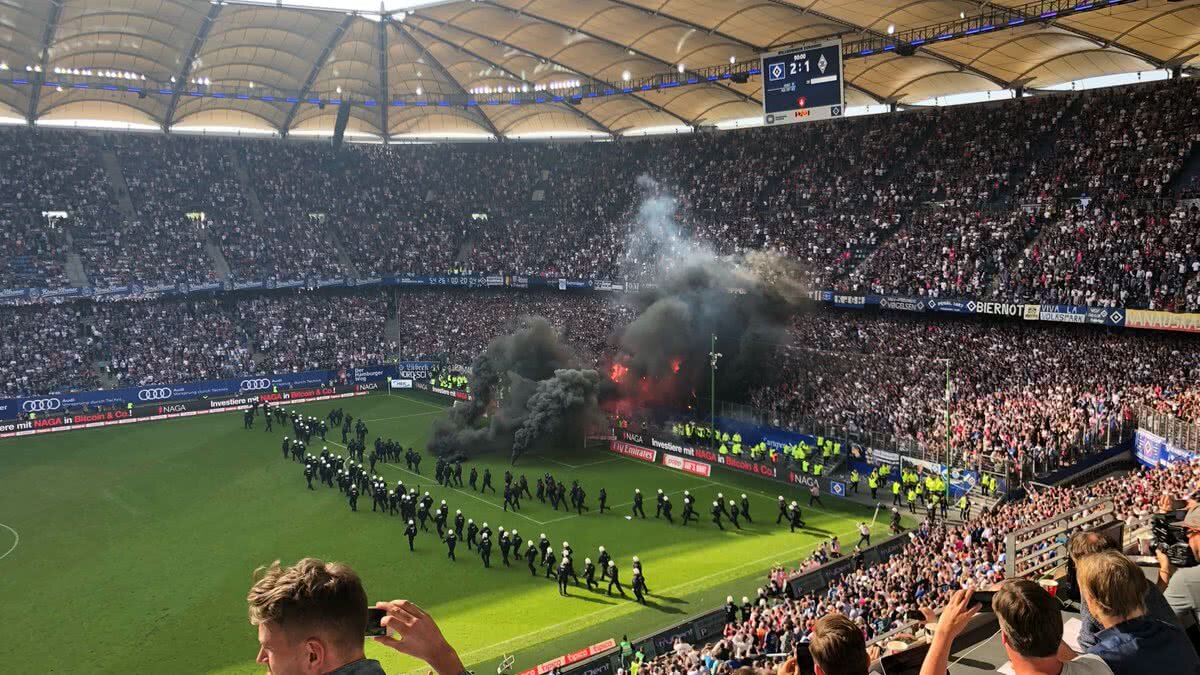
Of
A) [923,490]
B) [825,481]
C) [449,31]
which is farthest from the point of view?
[449,31]

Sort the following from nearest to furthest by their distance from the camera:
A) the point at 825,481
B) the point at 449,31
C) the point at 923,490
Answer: the point at 923,490
the point at 825,481
the point at 449,31

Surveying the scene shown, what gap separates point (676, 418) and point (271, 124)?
3625cm

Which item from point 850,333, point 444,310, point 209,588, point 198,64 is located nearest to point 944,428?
point 850,333

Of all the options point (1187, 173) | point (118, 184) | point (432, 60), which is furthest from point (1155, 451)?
point (118, 184)

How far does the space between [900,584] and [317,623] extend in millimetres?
15971

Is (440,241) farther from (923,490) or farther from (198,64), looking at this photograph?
(923,490)

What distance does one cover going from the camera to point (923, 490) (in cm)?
2692

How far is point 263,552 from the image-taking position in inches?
997

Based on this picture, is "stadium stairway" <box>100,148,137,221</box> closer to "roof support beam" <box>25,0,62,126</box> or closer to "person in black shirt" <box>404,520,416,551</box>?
"roof support beam" <box>25,0,62,126</box>

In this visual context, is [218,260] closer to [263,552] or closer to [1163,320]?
[263,552]

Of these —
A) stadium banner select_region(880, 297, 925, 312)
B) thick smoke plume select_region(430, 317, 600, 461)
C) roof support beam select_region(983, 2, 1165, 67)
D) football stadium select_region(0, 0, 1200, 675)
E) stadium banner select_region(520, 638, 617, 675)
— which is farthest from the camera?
stadium banner select_region(880, 297, 925, 312)

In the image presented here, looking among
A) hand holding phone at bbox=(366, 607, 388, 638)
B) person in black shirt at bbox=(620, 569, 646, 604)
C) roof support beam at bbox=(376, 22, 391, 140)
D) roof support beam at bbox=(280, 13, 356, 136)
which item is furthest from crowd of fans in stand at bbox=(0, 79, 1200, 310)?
hand holding phone at bbox=(366, 607, 388, 638)

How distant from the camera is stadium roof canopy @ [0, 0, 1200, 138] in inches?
1328

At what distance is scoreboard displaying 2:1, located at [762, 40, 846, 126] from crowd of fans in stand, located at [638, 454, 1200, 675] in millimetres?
11807
